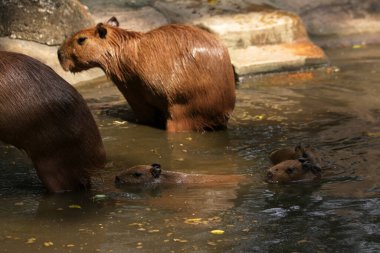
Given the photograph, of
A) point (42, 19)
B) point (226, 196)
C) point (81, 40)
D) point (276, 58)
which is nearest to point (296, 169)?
point (226, 196)

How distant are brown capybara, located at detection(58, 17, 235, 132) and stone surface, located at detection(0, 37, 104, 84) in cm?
196

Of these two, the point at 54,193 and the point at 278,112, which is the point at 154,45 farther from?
the point at 54,193

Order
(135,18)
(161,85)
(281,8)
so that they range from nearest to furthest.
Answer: (161,85) → (135,18) → (281,8)

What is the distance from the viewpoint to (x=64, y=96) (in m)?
6.18

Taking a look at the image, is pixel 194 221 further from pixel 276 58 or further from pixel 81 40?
pixel 276 58

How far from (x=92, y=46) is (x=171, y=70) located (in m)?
0.89

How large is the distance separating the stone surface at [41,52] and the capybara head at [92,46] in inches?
71.7

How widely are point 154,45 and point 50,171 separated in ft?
8.27

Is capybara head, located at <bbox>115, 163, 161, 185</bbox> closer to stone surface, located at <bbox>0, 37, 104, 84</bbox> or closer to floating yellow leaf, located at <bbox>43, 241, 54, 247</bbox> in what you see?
floating yellow leaf, located at <bbox>43, 241, 54, 247</bbox>

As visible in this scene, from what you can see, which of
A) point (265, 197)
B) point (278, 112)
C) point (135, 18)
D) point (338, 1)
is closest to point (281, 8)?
point (338, 1)

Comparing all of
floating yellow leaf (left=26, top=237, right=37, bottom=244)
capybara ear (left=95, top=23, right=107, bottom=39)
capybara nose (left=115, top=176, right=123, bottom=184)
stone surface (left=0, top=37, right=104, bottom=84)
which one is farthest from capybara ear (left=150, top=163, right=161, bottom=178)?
stone surface (left=0, top=37, right=104, bottom=84)

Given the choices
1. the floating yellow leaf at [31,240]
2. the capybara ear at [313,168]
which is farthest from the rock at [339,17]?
the floating yellow leaf at [31,240]

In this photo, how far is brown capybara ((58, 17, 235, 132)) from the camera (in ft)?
27.1

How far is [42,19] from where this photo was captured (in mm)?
10734
